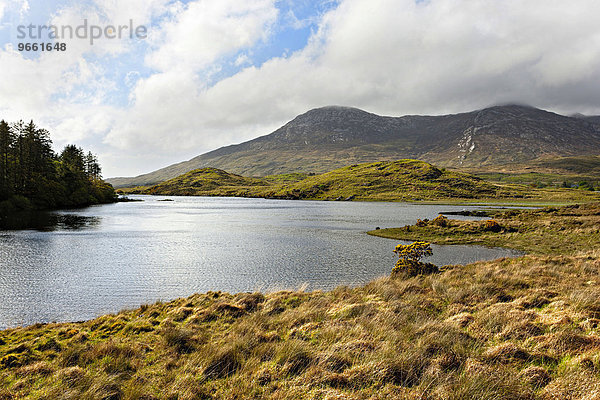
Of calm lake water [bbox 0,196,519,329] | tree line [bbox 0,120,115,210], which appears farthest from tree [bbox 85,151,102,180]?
calm lake water [bbox 0,196,519,329]

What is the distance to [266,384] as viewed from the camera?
29.1 feet

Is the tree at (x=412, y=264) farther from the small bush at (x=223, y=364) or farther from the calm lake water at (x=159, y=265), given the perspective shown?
the small bush at (x=223, y=364)

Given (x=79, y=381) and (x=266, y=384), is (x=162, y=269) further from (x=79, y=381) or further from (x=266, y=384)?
(x=266, y=384)

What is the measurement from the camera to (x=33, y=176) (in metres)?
98.4

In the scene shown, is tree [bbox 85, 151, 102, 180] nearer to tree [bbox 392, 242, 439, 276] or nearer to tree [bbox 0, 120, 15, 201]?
tree [bbox 0, 120, 15, 201]

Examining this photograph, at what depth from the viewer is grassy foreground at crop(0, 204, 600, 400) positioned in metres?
8.50

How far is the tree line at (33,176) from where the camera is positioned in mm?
85875

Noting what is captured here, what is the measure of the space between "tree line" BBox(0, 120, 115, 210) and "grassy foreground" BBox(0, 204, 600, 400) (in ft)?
293

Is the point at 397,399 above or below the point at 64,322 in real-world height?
above

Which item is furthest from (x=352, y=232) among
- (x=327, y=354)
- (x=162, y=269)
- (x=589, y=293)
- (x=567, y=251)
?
(x=327, y=354)

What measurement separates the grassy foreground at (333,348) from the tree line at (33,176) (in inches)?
A: 3516

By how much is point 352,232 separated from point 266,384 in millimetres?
52871

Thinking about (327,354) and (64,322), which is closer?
(327,354)

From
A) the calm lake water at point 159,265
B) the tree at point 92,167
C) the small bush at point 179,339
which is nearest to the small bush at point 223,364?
the small bush at point 179,339
